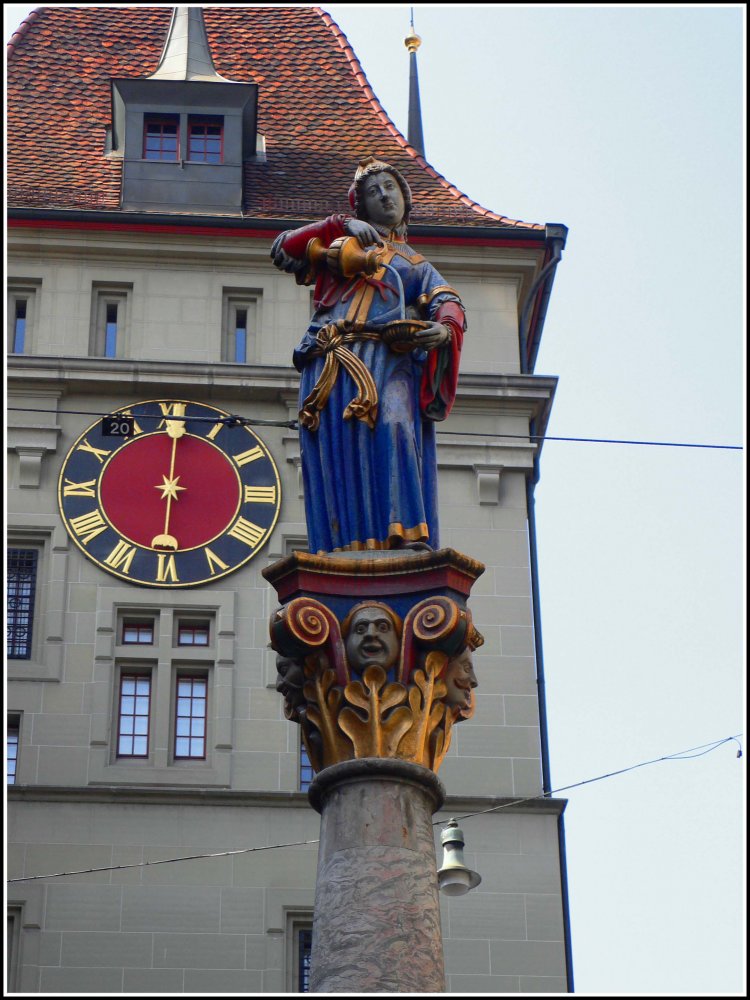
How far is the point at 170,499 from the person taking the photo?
2773 cm

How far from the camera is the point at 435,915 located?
33.9 ft

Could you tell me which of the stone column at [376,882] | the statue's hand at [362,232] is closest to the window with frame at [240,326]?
the statue's hand at [362,232]

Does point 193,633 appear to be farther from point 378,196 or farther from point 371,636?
point 371,636

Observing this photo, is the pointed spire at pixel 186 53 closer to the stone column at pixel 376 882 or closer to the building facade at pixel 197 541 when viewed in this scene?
the building facade at pixel 197 541

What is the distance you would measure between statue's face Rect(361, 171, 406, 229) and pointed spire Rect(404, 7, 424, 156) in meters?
24.3

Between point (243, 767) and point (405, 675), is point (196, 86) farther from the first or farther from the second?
point (405, 675)

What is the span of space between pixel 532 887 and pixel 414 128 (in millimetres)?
16260

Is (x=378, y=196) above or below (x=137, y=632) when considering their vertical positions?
below

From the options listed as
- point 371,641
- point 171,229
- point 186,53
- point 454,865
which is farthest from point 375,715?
point 186,53

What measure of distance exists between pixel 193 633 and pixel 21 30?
1246 centimetres

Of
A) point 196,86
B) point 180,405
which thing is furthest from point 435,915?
point 196,86

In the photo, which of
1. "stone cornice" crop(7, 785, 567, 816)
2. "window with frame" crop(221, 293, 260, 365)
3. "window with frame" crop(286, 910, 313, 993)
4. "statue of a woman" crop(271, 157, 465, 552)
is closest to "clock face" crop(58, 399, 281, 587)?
"window with frame" crop(221, 293, 260, 365)

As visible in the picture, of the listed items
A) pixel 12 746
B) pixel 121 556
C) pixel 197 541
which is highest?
pixel 197 541

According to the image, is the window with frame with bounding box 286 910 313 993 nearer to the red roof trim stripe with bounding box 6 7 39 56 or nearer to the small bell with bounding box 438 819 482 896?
the small bell with bounding box 438 819 482 896
